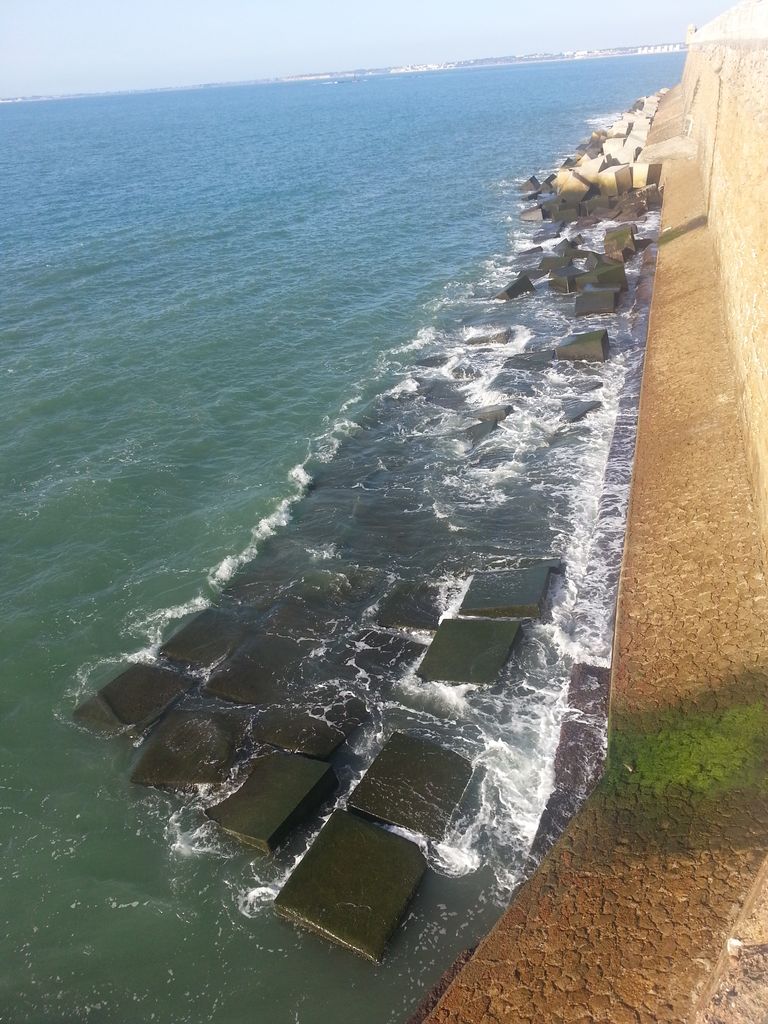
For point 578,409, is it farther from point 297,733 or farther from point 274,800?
point 274,800

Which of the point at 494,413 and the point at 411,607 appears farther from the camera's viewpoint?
the point at 494,413

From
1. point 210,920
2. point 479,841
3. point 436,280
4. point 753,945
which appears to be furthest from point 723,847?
point 436,280

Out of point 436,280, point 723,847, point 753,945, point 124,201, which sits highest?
point 124,201

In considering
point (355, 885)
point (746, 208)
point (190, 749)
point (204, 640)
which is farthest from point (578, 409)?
point (355, 885)

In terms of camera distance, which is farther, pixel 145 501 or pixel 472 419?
pixel 472 419

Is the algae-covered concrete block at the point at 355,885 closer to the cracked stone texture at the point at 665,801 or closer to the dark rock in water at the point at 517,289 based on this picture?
the cracked stone texture at the point at 665,801

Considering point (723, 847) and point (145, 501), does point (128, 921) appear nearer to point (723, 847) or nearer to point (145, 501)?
point (723, 847)
